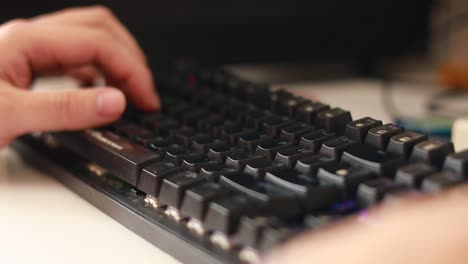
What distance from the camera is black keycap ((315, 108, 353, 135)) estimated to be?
509 mm

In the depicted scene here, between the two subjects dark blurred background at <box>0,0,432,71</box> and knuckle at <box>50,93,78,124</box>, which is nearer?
knuckle at <box>50,93,78,124</box>

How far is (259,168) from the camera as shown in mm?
423

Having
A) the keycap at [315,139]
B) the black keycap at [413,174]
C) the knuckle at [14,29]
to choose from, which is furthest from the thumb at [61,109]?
the black keycap at [413,174]

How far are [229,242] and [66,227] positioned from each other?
0.17 meters

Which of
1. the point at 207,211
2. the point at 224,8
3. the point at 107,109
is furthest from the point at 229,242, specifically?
the point at 224,8

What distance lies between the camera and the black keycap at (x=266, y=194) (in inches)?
14.1

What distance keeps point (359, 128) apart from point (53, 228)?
0.26 meters

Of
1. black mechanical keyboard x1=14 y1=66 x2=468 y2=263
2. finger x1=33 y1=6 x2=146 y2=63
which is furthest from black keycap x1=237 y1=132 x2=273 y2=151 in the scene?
finger x1=33 y1=6 x2=146 y2=63

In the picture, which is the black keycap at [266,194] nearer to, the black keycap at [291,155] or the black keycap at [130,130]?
the black keycap at [291,155]

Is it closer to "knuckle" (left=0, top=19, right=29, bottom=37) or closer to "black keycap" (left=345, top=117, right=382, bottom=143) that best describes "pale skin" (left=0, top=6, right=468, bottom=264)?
"knuckle" (left=0, top=19, right=29, bottom=37)

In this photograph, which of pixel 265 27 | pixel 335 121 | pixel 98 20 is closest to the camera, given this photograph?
pixel 335 121

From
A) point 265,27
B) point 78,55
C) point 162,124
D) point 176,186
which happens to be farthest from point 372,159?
point 265,27

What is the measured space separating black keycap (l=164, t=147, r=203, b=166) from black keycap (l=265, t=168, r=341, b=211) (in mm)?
94

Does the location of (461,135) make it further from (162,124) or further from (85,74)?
(85,74)
